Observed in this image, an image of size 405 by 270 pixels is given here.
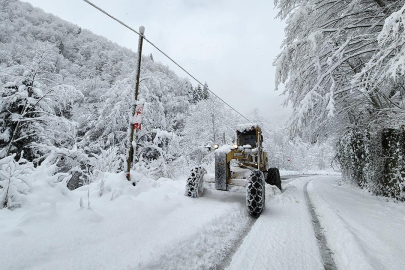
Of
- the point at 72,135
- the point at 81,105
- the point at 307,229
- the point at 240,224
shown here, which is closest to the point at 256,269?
the point at 240,224

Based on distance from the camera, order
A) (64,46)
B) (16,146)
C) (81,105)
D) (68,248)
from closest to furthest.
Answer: (68,248) < (16,146) < (81,105) < (64,46)

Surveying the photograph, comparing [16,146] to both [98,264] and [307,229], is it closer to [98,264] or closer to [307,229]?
[98,264]

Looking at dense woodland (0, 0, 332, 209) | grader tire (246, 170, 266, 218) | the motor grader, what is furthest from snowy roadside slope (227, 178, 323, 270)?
dense woodland (0, 0, 332, 209)

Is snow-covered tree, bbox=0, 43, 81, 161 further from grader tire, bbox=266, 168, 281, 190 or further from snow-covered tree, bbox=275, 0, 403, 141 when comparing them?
snow-covered tree, bbox=275, 0, 403, 141

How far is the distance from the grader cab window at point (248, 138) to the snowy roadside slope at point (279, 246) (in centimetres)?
365

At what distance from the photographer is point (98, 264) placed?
1886 mm

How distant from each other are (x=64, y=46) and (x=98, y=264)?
64707 millimetres

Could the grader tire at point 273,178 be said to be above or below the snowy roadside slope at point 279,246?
above

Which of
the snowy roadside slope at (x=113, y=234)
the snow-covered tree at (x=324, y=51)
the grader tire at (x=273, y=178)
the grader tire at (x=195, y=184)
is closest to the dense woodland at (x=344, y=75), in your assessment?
the snow-covered tree at (x=324, y=51)

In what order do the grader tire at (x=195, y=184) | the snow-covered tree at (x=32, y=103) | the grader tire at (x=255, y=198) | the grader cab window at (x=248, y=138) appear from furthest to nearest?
the snow-covered tree at (x=32, y=103), the grader cab window at (x=248, y=138), the grader tire at (x=195, y=184), the grader tire at (x=255, y=198)

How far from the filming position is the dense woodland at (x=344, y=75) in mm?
4883

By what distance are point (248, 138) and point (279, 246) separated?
5.11m

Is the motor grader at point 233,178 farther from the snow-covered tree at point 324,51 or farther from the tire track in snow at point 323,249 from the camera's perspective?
the snow-covered tree at point 324,51

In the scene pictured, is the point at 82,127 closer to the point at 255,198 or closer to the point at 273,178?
the point at 273,178
